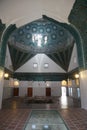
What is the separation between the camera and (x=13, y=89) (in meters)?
20.2

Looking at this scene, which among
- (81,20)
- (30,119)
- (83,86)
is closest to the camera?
(30,119)

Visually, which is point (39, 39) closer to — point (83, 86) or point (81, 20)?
point (81, 20)

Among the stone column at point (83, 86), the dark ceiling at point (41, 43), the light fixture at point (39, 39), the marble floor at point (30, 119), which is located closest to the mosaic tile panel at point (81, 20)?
the stone column at point (83, 86)

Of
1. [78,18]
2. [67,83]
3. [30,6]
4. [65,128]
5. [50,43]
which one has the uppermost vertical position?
[50,43]

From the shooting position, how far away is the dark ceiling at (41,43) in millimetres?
16656

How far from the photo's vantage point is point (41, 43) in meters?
18.4

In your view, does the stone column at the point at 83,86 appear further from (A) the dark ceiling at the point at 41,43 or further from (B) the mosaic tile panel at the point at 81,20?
(A) the dark ceiling at the point at 41,43

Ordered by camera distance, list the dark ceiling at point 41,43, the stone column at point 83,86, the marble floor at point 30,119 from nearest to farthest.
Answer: the marble floor at point 30,119, the stone column at point 83,86, the dark ceiling at point 41,43

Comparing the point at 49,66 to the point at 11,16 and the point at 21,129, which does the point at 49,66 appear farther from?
the point at 21,129

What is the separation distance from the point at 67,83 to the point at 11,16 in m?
15.5

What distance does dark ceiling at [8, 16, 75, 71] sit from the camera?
16.7m

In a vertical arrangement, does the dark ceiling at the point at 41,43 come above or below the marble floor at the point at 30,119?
above

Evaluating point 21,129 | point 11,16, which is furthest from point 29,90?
point 21,129

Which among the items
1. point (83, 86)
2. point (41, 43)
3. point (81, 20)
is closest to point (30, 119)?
point (83, 86)
